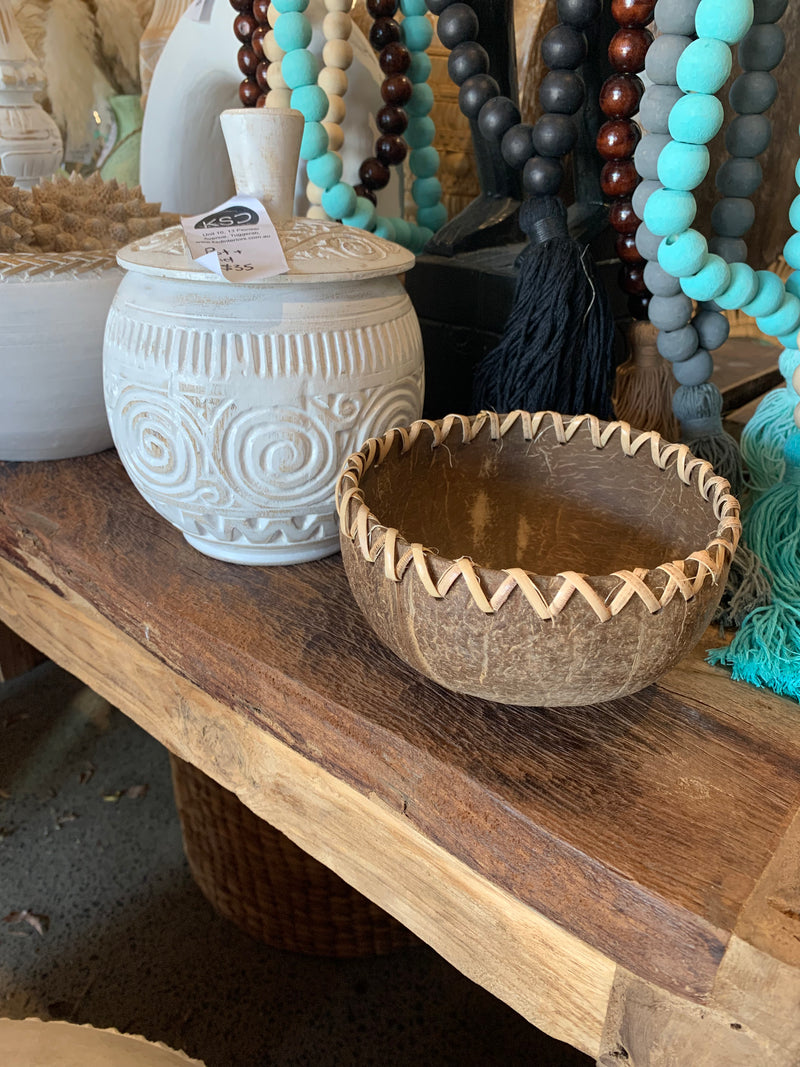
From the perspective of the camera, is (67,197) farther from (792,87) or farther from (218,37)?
(792,87)

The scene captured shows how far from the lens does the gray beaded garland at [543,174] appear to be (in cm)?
69

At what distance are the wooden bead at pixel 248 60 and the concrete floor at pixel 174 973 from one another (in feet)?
3.07

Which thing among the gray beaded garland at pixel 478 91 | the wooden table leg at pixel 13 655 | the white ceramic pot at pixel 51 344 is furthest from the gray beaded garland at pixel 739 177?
the wooden table leg at pixel 13 655

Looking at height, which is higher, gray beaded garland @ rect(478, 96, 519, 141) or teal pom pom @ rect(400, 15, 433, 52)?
teal pom pom @ rect(400, 15, 433, 52)

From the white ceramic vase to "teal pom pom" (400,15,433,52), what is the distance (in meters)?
0.35

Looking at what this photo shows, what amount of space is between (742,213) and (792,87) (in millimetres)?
266

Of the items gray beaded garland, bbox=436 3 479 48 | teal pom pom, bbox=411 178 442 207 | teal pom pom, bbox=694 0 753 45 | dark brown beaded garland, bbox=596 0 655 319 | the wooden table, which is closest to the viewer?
the wooden table

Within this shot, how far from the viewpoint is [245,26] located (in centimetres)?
89

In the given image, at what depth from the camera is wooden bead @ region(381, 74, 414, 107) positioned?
0.86m

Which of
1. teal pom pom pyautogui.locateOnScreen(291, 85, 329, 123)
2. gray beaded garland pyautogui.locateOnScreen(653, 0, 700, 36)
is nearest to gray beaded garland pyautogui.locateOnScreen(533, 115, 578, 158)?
gray beaded garland pyautogui.locateOnScreen(653, 0, 700, 36)

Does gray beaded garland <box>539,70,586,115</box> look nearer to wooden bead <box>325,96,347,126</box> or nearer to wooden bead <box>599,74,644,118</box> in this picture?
wooden bead <box>599,74,644,118</box>

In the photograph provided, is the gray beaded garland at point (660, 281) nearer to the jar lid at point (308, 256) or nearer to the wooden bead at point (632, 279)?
the wooden bead at point (632, 279)

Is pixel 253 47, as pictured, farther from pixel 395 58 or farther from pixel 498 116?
pixel 498 116

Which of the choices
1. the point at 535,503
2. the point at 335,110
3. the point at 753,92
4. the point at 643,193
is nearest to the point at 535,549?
the point at 535,503
